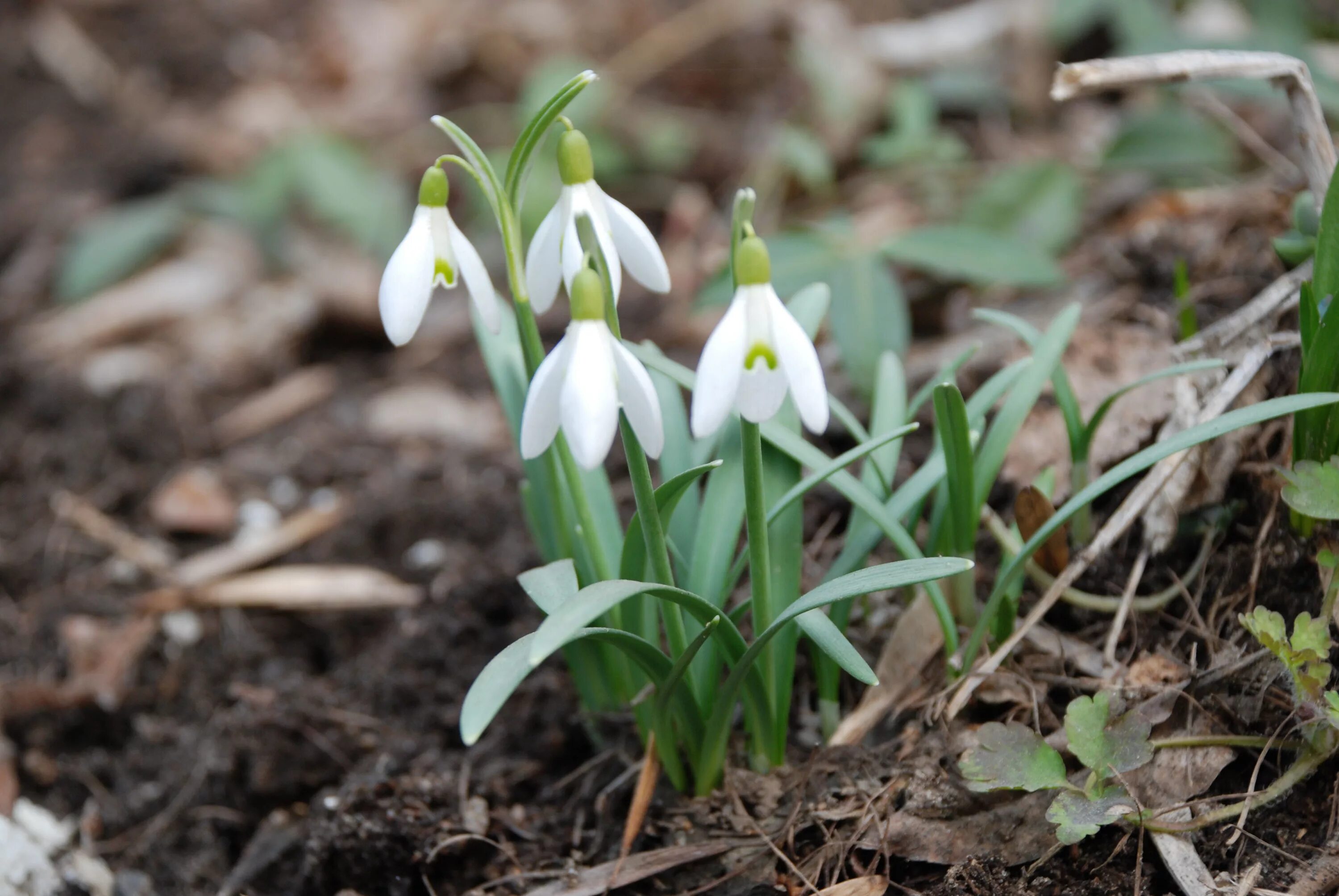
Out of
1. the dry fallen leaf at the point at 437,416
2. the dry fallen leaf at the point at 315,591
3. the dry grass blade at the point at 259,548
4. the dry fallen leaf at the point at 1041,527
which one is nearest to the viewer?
the dry fallen leaf at the point at 1041,527

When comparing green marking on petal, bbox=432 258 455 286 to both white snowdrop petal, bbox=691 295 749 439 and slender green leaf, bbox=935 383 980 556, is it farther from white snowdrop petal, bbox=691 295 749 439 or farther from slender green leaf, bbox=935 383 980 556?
slender green leaf, bbox=935 383 980 556

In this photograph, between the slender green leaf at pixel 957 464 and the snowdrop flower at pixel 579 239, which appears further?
the slender green leaf at pixel 957 464

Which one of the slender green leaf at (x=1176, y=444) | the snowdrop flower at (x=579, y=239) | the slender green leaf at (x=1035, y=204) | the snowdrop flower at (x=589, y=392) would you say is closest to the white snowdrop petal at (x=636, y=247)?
the snowdrop flower at (x=579, y=239)

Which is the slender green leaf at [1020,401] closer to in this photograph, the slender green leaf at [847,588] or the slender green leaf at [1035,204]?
the slender green leaf at [847,588]

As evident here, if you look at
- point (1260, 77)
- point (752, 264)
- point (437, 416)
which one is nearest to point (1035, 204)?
point (1260, 77)

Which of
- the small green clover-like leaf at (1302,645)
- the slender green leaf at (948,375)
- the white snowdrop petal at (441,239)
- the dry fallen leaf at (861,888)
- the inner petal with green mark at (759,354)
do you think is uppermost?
the white snowdrop petal at (441,239)

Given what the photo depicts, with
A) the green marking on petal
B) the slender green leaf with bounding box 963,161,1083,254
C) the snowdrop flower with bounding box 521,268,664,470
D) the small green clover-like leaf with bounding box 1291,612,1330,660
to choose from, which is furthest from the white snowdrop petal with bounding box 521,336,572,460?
the slender green leaf with bounding box 963,161,1083,254
